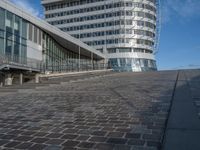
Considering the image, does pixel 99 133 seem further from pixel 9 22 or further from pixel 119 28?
pixel 119 28

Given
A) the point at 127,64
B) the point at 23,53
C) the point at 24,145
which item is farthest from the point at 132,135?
the point at 127,64

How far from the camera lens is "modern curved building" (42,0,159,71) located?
68.2m

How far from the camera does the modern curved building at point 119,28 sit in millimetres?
68219

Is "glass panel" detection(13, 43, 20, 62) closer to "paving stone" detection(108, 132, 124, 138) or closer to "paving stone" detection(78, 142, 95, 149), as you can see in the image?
"paving stone" detection(108, 132, 124, 138)

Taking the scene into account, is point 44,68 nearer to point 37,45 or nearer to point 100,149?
point 37,45

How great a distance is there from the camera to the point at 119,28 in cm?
6881

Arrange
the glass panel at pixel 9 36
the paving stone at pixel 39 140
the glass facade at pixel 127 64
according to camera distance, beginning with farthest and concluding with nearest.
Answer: the glass facade at pixel 127 64 → the glass panel at pixel 9 36 → the paving stone at pixel 39 140

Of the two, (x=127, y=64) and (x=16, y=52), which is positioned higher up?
(x=127, y=64)

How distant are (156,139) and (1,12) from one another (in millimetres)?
20764

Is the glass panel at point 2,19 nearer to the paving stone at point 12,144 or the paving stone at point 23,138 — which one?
the paving stone at point 23,138

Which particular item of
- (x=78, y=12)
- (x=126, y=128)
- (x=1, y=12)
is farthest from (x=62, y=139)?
(x=78, y=12)

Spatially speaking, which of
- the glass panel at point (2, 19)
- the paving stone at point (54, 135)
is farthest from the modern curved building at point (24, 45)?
the paving stone at point (54, 135)

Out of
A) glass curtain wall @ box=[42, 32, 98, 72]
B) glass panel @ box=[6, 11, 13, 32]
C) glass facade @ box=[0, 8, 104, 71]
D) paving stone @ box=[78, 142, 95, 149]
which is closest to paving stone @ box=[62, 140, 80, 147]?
paving stone @ box=[78, 142, 95, 149]

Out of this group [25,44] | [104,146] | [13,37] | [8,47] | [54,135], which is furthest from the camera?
[25,44]
